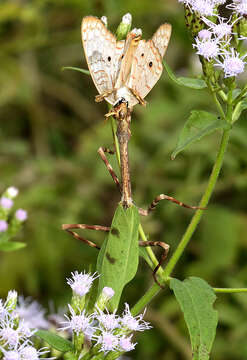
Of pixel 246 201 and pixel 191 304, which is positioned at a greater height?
pixel 191 304

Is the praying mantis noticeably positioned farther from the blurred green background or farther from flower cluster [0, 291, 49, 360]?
the blurred green background

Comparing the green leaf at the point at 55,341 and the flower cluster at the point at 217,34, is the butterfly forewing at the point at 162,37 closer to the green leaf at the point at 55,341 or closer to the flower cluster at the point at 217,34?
the flower cluster at the point at 217,34

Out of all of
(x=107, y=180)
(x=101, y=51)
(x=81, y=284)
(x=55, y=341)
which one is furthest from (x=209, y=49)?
(x=107, y=180)

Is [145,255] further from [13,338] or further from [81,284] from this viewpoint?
[13,338]

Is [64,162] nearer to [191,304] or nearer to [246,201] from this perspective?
[246,201]

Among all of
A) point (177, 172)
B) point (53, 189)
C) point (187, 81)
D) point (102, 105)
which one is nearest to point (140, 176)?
point (177, 172)

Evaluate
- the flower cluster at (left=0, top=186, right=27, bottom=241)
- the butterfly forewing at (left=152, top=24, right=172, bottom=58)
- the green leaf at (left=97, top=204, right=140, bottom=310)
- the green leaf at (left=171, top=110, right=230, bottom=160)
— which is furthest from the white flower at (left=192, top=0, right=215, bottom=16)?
the flower cluster at (left=0, top=186, right=27, bottom=241)
